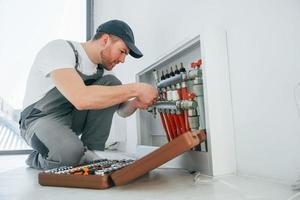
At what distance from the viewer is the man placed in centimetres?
97

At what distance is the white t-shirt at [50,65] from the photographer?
0.96 m

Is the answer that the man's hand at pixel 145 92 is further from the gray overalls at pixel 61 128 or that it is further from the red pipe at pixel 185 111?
the gray overalls at pixel 61 128

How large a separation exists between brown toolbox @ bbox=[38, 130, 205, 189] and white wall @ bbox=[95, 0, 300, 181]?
165mm

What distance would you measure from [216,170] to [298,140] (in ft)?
0.85

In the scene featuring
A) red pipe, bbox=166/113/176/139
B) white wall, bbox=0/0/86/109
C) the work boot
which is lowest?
the work boot

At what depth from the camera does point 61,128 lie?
1.18 metres

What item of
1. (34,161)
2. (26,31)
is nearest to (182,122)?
(34,161)

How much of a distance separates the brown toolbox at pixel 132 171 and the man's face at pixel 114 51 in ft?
1.85

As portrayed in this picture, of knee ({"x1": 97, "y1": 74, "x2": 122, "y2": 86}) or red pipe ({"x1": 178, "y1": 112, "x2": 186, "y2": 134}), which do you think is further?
knee ({"x1": 97, "y1": 74, "x2": 122, "y2": 86})

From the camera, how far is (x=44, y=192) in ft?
2.31

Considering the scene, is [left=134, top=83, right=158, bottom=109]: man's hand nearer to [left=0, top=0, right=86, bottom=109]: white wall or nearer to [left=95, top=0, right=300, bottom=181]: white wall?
[left=95, top=0, right=300, bottom=181]: white wall

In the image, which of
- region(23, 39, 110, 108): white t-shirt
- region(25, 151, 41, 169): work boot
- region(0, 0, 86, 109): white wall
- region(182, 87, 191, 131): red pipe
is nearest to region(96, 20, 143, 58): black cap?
region(23, 39, 110, 108): white t-shirt

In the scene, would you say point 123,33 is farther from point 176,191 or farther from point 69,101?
point 176,191

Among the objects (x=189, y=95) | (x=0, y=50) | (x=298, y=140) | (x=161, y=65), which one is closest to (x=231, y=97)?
(x=189, y=95)
